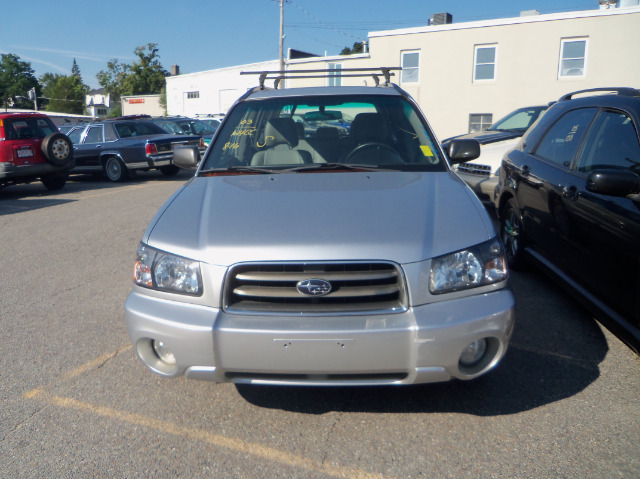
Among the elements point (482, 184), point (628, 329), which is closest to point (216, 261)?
point (628, 329)

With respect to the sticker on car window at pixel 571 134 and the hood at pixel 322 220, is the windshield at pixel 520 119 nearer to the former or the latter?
the sticker on car window at pixel 571 134

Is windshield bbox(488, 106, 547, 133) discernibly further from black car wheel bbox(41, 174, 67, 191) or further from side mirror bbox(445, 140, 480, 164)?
black car wheel bbox(41, 174, 67, 191)

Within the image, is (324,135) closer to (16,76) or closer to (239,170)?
(239,170)

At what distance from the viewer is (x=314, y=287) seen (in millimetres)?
2711

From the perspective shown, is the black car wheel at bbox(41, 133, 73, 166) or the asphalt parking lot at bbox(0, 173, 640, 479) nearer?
the asphalt parking lot at bbox(0, 173, 640, 479)

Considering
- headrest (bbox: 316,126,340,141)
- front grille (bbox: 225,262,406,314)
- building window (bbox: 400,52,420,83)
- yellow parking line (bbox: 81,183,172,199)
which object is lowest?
yellow parking line (bbox: 81,183,172,199)

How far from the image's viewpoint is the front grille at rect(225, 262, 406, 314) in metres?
2.72

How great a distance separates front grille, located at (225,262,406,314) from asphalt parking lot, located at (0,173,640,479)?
2.27ft

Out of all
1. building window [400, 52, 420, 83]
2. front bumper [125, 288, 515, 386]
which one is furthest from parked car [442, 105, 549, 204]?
building window [400, 52, 420, 83]

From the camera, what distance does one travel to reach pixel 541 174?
15.8 feet

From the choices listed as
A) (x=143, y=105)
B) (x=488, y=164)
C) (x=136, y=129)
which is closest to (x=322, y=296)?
(x=488, y=164)

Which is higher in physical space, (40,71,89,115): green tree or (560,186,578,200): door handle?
(40,71,89,115): green tree

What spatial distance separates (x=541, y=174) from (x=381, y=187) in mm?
2028

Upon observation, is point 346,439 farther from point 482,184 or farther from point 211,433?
point 482,184
